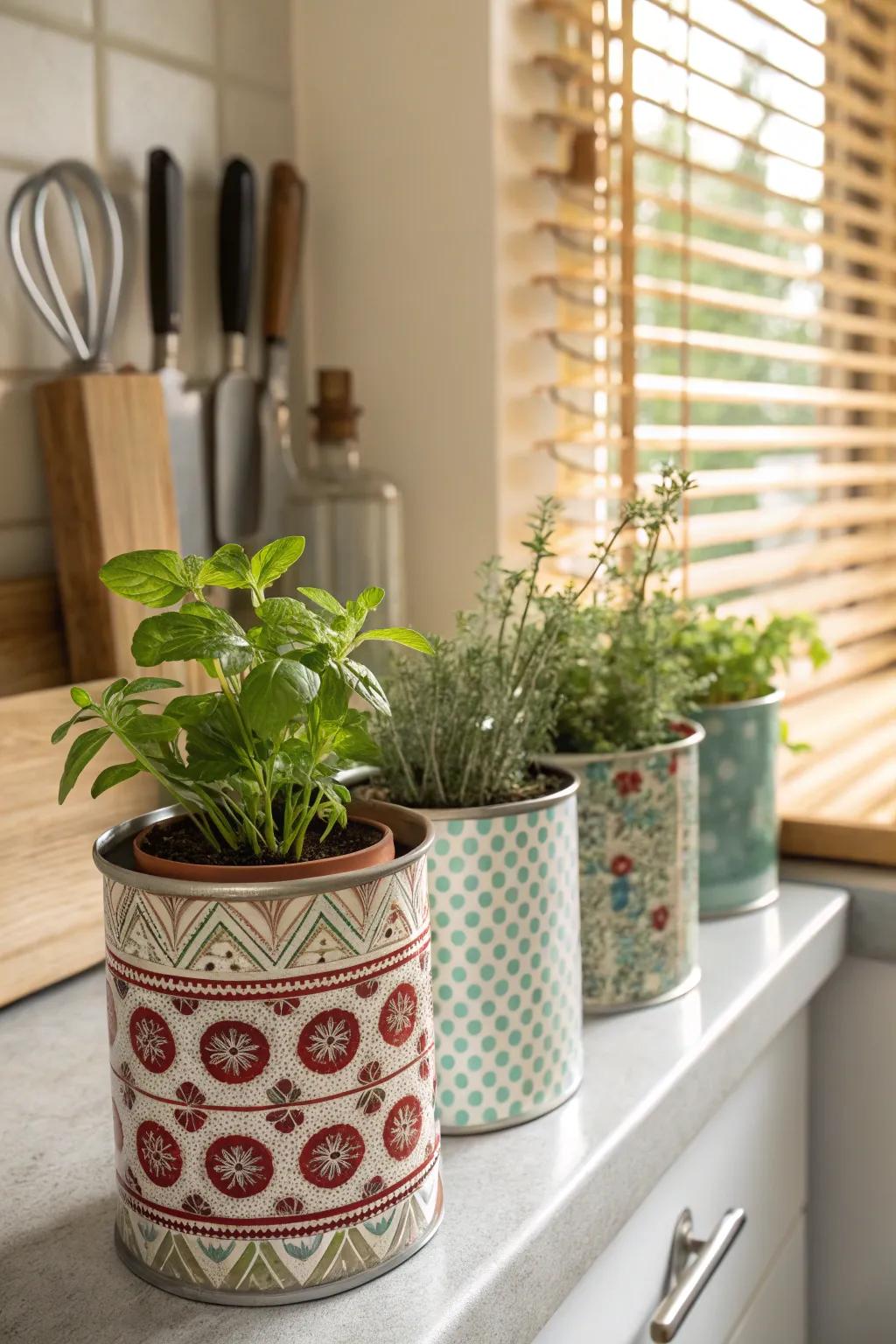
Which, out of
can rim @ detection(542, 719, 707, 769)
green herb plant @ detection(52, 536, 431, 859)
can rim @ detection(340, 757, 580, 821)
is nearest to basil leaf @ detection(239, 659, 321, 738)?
green herb plant @ detection(52, 536, 431, 859)

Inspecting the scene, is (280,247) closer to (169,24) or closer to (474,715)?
(169,24)

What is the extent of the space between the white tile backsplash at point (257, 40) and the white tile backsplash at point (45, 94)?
0.15m

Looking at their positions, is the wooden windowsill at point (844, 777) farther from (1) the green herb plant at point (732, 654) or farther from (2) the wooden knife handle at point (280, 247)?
(2) the wooden knife handle at point (280, 247)

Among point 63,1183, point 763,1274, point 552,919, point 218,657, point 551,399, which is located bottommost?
point 763,1274

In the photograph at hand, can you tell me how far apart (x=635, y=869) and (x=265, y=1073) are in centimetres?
30

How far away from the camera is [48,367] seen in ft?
2.81

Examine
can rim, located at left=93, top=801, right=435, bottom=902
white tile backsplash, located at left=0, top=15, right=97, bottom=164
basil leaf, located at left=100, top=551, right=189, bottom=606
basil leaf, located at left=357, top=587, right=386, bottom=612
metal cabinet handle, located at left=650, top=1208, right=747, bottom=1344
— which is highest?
white tile backsplash, located at left=0, top=15, right=97, bottom=164

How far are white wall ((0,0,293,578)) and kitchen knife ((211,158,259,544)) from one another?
32 mm

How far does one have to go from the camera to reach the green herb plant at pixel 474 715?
611mm

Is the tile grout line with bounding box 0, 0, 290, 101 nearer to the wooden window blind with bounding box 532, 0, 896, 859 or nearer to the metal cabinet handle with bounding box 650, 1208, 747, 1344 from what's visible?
the wooden window blind with bounding box 532, 0, 896, 859

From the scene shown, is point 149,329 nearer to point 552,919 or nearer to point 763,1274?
point 552,919

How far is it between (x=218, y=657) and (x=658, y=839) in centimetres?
35

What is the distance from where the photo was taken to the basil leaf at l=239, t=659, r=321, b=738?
0.42 meters

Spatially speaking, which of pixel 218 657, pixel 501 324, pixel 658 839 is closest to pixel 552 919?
pixel 658 839
